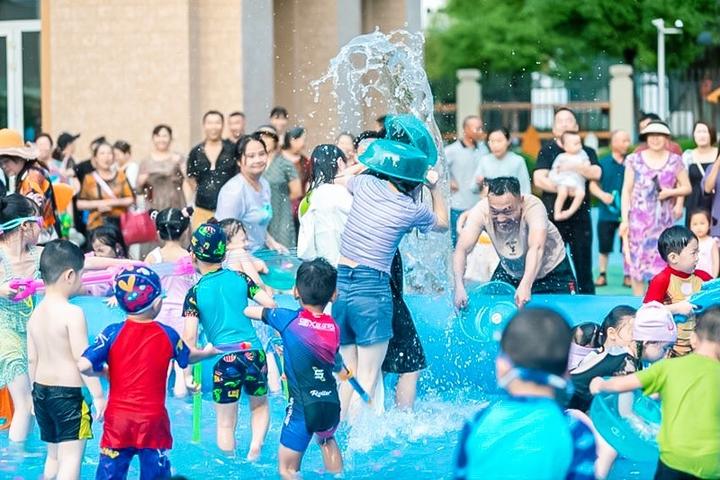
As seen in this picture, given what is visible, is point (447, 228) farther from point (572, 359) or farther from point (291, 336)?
point (291, 336)

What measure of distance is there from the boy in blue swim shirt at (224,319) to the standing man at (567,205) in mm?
5959

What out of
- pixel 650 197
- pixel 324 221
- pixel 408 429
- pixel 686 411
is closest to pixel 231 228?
pixel 324 221

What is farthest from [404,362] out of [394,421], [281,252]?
[281,252]

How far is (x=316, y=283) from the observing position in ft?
21.5

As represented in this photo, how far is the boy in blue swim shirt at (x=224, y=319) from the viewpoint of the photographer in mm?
7043

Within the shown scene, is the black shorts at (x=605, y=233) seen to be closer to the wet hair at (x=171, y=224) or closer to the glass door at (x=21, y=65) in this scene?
the wet hair at (x=171, y=224)

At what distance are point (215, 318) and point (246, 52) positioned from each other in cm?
1050

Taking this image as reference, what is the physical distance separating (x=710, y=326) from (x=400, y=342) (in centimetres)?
318

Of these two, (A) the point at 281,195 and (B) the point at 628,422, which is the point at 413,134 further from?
(A) the point at 281,195

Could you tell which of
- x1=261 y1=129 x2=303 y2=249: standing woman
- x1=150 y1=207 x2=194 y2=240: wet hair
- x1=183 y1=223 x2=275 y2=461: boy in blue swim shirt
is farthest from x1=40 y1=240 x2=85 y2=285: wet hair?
x1=261 y1=129 x2=303 y2=249: standing woman

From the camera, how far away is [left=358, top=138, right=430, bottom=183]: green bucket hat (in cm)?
764

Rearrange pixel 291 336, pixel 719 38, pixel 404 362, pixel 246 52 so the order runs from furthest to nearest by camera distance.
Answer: pixel 719 38, pixel 246 52, pixel 404 362, pixel 291 336

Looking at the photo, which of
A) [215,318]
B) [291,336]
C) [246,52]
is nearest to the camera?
[291,336]

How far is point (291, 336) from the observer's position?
21.5 feet
